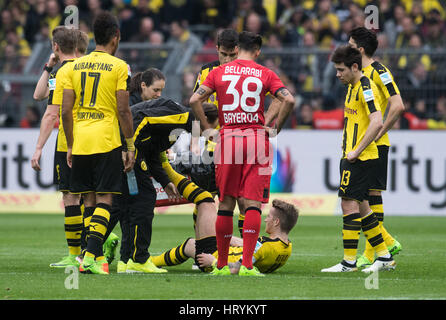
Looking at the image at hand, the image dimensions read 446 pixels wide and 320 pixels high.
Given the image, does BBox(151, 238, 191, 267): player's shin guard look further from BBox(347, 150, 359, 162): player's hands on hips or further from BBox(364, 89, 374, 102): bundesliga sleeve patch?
BBox(364, 89, 374, 102): bundesliga sleeve patch

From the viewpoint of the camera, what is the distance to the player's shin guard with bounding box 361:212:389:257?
8.83 m

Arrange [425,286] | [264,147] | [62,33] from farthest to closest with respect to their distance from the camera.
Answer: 1. [62,33]
2. [264,147]
3. [425,286]

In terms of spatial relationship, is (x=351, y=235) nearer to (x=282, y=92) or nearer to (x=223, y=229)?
(x=223, y=229)

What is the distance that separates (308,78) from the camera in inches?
719

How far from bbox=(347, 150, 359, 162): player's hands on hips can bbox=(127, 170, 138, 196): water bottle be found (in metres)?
2.04

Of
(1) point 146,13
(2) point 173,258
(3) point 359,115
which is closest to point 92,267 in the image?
(2) point 173,258

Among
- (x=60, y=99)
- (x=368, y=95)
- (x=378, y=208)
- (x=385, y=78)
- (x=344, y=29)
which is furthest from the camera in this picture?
(x=344, y=29)

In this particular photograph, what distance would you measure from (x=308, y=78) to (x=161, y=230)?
19.6 feet

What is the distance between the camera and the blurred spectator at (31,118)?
59.5 ft

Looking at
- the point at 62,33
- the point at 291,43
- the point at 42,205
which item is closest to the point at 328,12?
the point at 291,43

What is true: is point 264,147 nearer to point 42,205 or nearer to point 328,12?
point 42,205

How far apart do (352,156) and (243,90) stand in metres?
1.42

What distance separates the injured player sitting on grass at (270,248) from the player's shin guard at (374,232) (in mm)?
783

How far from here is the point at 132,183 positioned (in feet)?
27.6
